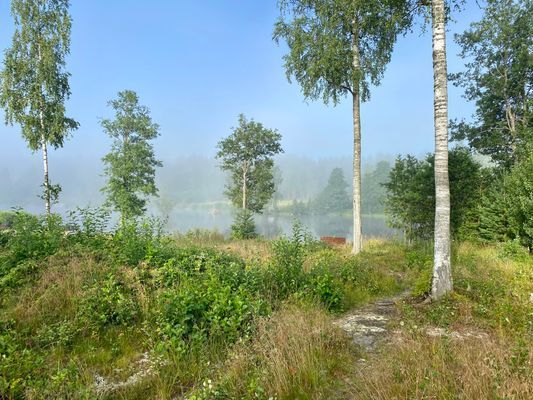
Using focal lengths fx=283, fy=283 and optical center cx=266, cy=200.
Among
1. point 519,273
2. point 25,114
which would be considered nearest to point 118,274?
point 519,273

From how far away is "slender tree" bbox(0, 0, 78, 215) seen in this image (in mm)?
15797

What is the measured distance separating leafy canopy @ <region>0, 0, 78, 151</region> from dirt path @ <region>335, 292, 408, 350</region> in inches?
732

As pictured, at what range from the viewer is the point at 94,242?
7.43 m

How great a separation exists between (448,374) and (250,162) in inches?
1170

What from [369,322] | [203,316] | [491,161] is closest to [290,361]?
[203,316]

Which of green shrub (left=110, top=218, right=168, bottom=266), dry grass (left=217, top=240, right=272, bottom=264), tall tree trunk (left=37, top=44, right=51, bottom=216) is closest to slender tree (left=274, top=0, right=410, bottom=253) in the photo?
dry grass (left=217, top=240, right=272, bottom=264)

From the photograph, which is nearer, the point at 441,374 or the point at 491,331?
the point at 441,374

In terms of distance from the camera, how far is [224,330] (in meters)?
4.19

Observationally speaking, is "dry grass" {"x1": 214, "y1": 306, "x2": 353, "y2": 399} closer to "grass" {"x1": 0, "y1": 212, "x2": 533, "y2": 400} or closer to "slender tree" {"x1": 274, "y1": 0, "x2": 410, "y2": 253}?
"grass" {"x1": 0, "y1": 212, "x2": 533, "y2": 400}

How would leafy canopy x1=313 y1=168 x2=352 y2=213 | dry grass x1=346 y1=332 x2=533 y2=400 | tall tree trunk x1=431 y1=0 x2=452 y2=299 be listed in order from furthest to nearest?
leafy canopy x1=313 y1=168 x2=352 y2=213, tall tree trunk x1=431 y1=0 x2=452 y2=299, dry grass x1=346 y1=332 x2=533 y2=400

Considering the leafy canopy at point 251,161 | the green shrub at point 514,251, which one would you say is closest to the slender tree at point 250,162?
the leafy canopy at point 251,161

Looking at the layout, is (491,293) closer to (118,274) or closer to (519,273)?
(519,273)

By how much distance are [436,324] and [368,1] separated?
10.9 metres

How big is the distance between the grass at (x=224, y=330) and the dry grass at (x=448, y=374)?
0.05ft
